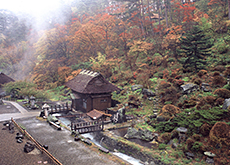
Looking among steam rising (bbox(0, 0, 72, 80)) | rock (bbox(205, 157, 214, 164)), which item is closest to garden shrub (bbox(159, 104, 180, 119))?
rock (bbox(205, 157, 214, 164))

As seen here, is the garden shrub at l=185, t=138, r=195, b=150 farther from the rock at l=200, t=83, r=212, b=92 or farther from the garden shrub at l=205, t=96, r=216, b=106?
the rock at l=200, t=83, r=212, b=92

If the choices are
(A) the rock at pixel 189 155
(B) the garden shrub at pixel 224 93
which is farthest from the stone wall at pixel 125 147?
(B) the garden shrub at pixel 224 93

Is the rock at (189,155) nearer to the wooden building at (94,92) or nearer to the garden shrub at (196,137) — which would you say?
the garden shrub at (196,137)

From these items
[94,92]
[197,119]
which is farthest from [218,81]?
[94,92]

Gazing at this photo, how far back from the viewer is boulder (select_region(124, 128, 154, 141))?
17.2 metres

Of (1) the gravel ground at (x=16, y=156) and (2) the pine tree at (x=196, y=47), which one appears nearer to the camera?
(1) the gravel ground at (x=16, y=156)

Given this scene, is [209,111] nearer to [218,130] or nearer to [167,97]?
[218,130]

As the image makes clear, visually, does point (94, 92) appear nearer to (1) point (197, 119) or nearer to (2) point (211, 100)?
(1) point (197, 119)

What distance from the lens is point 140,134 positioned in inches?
701

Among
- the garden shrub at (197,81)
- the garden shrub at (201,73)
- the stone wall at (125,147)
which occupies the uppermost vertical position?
the garden shrub at (201,73)

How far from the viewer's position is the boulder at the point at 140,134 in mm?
17172

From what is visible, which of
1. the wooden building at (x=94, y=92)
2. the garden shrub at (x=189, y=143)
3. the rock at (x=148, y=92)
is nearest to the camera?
the garden shrub at (x=189, y=143)

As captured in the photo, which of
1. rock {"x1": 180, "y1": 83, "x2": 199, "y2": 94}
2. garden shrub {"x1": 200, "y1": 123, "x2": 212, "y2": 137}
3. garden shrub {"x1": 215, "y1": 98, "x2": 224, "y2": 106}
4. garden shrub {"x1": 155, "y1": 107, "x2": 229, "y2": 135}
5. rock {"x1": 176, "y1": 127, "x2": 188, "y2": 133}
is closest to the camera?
garden shrub {"x1": 200, "y1": 123, "x2": 212, "y2": 137}

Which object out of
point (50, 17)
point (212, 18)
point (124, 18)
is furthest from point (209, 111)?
point (50, 17)
